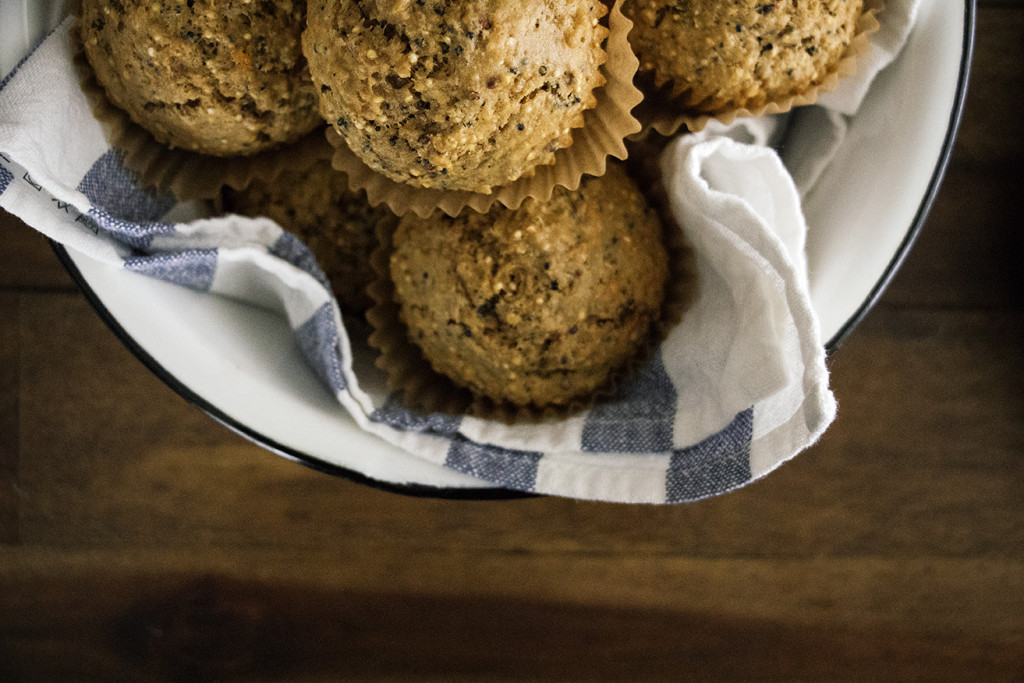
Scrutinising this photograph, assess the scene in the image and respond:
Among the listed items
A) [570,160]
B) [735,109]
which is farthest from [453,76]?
[735,109]

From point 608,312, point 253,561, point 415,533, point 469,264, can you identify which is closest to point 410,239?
point 469,264

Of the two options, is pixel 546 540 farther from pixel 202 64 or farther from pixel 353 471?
pixel 202 64

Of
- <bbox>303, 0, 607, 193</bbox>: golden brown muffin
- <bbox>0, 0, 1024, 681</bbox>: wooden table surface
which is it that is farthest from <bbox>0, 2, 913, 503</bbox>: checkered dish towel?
<bbox>0, 0, 1024, 681</bbox>: wooden table surface

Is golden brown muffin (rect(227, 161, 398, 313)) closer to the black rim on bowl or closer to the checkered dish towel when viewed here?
the checkered dish towel

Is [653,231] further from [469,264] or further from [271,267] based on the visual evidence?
[271,267]

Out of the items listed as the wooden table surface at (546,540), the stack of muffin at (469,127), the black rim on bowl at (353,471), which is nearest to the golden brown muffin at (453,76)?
the stack of muffin at (469,127)

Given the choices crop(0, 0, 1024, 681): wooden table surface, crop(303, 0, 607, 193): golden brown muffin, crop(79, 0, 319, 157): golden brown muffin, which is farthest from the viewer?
crop(0, 0, 1024, 681): wooden table surface

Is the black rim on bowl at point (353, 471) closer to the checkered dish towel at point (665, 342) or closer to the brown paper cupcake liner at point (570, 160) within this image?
the checkered dish towel at point (665, 342)

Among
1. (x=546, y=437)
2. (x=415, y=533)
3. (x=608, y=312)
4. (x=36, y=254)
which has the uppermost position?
(x=36, y=254)
